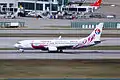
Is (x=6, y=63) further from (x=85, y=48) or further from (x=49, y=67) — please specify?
(x=85, y=48)

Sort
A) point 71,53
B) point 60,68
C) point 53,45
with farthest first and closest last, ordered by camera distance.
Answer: point 53,45
point 71,53
point 60,68

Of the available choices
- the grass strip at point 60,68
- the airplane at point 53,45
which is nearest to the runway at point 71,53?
the airplane at point 53,45

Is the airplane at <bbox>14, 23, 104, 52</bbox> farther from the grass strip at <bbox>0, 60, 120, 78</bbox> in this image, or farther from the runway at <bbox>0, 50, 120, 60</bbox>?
the grass strip at <bbox>0, 60, 120, 78</bbox>

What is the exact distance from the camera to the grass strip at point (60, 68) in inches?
1817

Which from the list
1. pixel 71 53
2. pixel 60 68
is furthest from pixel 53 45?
pixel 60 68

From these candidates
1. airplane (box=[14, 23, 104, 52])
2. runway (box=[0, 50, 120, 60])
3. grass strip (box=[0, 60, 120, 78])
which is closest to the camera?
grass strip (box=[0, 60, 120, 78])

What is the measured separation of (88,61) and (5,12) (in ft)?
453

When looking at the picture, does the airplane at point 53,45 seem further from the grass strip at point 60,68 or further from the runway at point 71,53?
the grass strip at point 60,68

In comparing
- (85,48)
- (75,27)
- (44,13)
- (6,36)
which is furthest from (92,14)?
(85,48)

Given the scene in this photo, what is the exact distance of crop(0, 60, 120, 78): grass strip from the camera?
46156mm

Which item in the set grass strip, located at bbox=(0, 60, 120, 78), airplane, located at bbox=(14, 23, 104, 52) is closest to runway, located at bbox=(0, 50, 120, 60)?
airplane, located at bbox=(14, 23, 104, 52)

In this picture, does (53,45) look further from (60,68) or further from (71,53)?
(60,68)

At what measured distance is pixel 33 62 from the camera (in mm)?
56000

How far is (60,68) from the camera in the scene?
50.7 m
